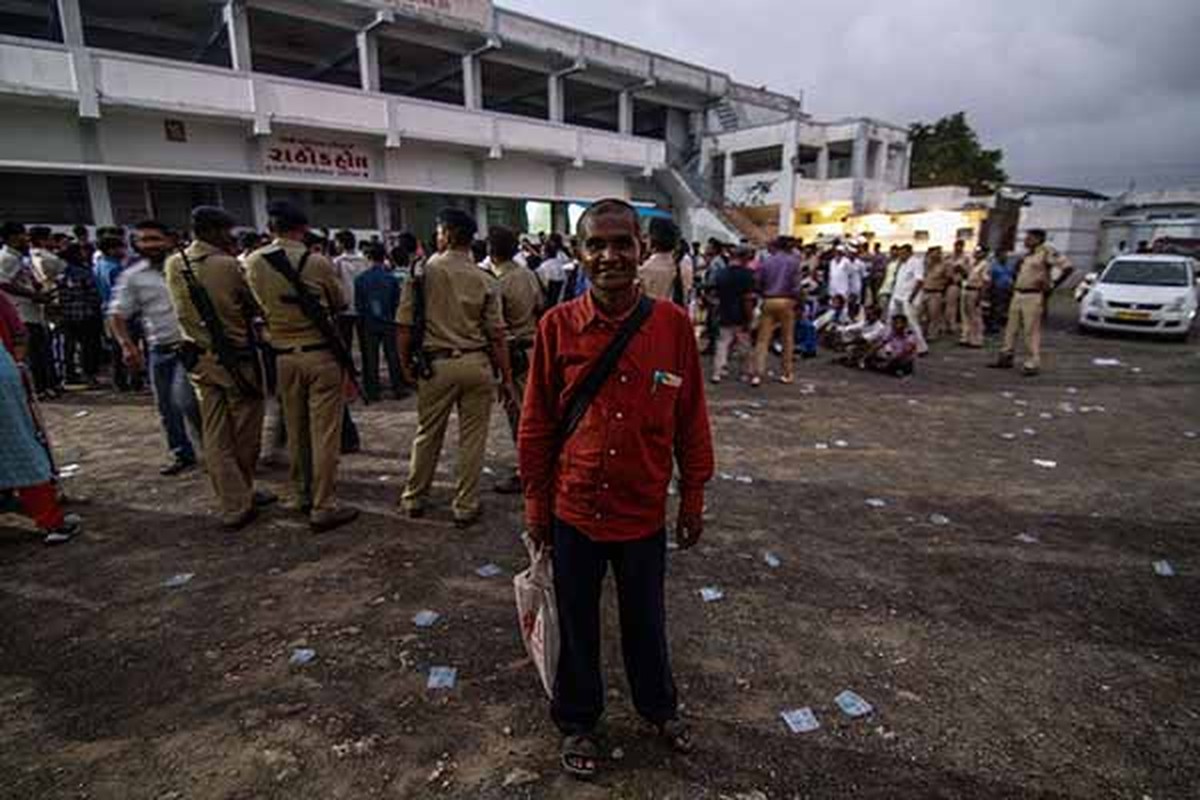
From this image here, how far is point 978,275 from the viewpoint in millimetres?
10742

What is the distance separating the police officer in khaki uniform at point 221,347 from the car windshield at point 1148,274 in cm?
1508

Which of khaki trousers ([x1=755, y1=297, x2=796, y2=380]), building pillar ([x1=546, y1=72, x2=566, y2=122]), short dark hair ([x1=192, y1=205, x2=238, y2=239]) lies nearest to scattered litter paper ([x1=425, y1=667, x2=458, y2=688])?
short dark hair ([x1=192, y1=205, x2=238, y2=239])

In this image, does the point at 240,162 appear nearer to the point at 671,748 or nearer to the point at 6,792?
the point at 6,792

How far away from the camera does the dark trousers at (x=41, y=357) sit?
6.90 metres

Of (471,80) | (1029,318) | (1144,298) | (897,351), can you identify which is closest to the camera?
(1029,318)

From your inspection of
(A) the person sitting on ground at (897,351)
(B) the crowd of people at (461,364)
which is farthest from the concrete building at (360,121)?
(A) the person sitting on ground at (897,351)

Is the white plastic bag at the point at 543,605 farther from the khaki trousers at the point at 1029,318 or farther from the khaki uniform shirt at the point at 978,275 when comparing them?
the khaki uniform shirt at the point at 978,275

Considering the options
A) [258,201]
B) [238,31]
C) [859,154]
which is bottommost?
[258,201]

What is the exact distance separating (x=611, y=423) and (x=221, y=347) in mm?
3040

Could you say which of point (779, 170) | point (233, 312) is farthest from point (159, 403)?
point (779, 170)

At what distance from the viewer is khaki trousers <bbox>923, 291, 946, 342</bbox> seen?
11.9 meters

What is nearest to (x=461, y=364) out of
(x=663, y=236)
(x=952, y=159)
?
(x=663, y=236)

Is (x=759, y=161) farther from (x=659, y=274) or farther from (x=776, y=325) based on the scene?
(x=659, y=274)

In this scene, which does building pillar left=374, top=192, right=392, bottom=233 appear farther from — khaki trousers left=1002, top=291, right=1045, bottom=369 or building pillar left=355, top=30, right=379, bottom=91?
khaki trousers left=1002, top=291, right=1045, bottom=369
